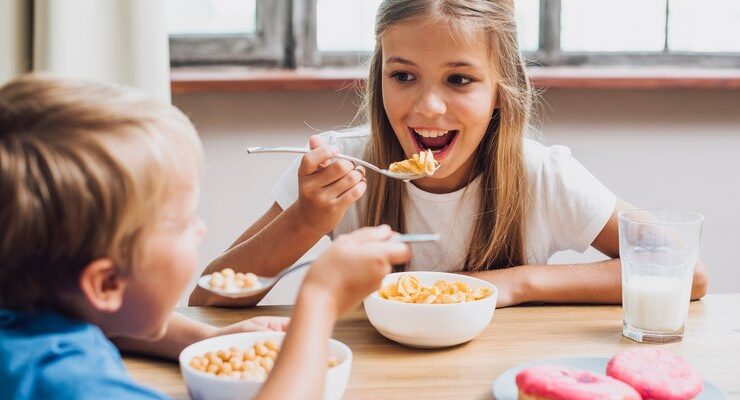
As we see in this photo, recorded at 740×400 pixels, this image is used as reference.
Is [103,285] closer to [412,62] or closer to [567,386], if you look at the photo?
[567,386]

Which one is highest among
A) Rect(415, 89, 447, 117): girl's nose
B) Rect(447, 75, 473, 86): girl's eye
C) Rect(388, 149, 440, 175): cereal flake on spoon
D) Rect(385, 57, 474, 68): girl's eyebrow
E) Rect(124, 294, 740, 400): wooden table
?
Rect(385, 57, 474, 68): girl's eyebrow

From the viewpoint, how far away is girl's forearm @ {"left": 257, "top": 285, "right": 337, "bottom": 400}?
2.60ft

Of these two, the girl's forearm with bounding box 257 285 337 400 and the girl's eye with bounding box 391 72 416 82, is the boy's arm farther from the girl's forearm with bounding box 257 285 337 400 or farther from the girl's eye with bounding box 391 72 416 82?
the girl's eye with bounding box 391 72 416 82

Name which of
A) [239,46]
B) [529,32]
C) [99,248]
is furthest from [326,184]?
[529,32]

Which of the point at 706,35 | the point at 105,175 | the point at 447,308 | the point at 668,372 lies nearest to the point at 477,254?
the point at 447,308

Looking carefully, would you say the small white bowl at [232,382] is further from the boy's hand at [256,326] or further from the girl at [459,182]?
the girl at [459,182]

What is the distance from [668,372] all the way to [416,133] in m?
0.75

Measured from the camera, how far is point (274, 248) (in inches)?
57.6

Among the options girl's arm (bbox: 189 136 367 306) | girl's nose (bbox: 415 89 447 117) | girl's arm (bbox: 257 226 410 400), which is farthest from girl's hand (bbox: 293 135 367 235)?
girl's arm (bbox: 257 226 410 400)

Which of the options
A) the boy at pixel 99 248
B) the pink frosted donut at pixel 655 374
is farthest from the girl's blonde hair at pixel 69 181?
the pink frosted donut at pixel 655 374

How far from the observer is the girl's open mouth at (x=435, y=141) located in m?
1.56

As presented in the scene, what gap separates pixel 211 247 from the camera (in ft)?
8.10

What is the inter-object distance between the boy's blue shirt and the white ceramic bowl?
418 millimetres

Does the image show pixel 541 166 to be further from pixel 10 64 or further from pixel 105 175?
pixel 10 64
